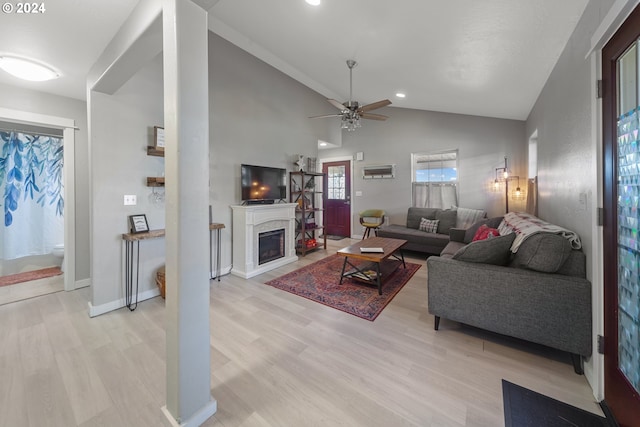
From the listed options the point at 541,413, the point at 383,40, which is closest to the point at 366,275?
the point at 541,413

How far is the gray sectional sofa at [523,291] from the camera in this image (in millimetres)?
1591

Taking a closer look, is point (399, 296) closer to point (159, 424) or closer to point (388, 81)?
point (159, 424)

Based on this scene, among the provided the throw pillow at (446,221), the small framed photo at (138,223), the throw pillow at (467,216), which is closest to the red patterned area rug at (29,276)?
the small framed photo at (138,223)

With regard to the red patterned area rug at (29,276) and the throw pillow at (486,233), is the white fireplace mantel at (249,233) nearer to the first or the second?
the red patterned area rug at (29,276)

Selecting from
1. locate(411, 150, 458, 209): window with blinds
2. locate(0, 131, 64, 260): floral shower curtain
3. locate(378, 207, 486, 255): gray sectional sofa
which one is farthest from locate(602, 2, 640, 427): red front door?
locate(0, 131, 64, 260): floral shower curtain

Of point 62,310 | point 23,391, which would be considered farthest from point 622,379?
point 62,310

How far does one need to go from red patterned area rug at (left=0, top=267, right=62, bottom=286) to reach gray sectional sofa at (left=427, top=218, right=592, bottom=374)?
515 centimetres

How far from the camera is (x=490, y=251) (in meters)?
1.98

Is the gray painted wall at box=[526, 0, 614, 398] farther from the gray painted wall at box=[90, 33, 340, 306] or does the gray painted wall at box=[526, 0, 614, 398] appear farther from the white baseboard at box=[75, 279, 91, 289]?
the white baseboard at box=[75, 279, 91, 289]

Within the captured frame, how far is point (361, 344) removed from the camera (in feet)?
6.47

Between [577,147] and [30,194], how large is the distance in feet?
22.1

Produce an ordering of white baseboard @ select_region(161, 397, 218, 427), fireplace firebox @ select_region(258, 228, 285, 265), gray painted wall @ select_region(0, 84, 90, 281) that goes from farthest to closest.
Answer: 1. fireplace firebox @ select_region(258, 228, 285, 265)
2. gray painted wall @ select_region(0, 84, 90, 281)
3. white baseboard @ select_region(161, 397, 218, 427)

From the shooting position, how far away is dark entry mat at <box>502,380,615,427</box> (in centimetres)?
128

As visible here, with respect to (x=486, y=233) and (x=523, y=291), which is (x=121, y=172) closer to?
(x=523, y=291)
